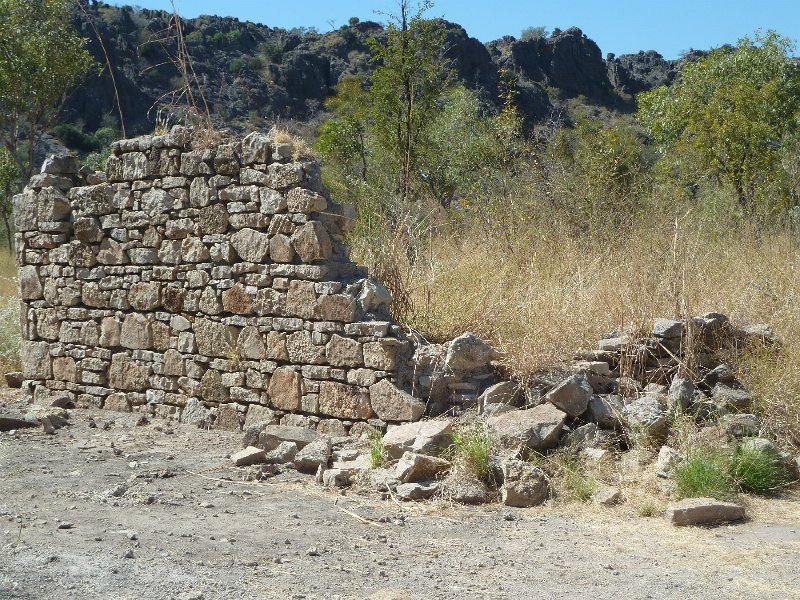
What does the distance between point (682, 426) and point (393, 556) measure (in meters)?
2.48

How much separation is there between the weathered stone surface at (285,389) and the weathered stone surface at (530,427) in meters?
1.78

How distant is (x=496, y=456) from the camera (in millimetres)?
5648

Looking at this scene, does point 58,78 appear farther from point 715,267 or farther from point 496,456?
point 496,456

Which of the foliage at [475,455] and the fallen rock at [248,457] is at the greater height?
the foliage at [475,455]

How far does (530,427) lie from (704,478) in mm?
1157

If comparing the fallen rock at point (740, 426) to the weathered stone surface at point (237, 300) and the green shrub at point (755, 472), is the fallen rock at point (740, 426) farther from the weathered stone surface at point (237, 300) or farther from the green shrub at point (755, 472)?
the weathered stone surface at point (237, 300)

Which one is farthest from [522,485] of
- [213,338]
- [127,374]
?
[127,374]

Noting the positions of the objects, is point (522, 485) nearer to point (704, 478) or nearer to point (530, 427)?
point (530, 427)

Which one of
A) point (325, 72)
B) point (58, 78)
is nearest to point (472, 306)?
point (58, 78)

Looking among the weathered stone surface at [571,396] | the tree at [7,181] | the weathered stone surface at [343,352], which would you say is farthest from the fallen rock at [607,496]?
the tree at [7,181]

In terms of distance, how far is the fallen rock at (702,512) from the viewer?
4.79 meters

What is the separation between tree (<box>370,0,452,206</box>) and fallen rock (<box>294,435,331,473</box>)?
25.9 feet

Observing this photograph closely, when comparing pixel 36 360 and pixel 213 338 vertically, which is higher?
pixel 213 338

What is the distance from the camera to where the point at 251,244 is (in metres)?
7.17
